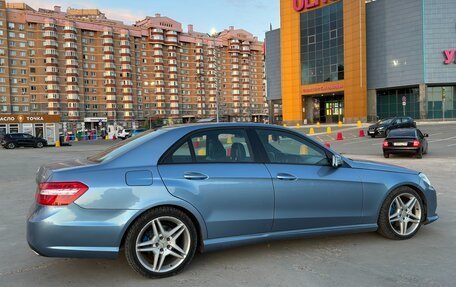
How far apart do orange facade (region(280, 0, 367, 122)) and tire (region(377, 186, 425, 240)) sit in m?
54.7

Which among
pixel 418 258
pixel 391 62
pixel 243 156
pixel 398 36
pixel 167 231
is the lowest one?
pixel 418 258

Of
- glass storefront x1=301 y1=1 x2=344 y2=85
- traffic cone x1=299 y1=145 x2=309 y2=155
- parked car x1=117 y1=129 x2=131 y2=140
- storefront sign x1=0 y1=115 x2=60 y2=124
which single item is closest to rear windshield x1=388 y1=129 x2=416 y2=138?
traffic cone x1=299 y1=145 x2=309 y2=155

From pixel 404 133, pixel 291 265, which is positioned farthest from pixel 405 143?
pixel 291 265

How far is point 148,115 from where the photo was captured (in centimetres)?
10925

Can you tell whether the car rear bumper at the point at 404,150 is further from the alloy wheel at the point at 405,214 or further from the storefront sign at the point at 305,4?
the storefront sign at the point at 305,4

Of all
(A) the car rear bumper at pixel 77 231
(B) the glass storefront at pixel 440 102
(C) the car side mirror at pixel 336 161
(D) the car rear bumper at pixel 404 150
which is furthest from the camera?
(B) the glass storefront at pixel 440 102

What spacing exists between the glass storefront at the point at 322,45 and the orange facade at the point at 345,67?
75 cm

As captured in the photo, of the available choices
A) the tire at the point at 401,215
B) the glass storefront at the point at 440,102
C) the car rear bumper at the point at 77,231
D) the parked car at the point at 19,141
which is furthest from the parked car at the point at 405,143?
the glass storefront at the point at 440,102

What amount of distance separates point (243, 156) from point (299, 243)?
1.45 m

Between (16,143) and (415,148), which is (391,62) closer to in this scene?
(415,148)

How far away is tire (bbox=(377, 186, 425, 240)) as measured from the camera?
4.78 meters

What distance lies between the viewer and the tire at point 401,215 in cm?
478

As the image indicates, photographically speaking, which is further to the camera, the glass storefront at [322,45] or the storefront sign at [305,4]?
the storefront sign at [305,4]

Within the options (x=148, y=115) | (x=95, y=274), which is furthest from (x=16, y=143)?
(x=148, y=115)
